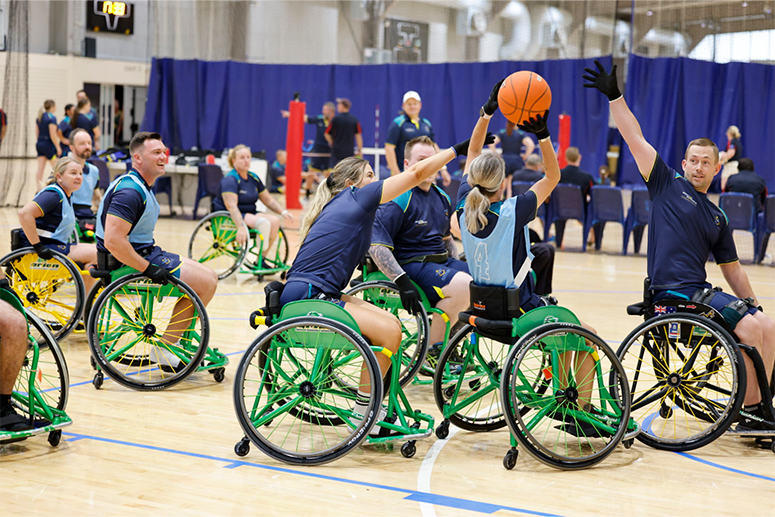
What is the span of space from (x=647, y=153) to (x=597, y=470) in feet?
4.39

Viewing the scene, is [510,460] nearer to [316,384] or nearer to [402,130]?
[316,384]

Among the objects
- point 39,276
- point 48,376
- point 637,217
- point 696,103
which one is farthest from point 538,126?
point 696,103

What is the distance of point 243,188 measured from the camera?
7820mm

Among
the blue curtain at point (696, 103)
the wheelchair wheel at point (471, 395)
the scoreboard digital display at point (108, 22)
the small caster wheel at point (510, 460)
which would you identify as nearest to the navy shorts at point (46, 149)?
the scoreboard digital display at point (108, 22)

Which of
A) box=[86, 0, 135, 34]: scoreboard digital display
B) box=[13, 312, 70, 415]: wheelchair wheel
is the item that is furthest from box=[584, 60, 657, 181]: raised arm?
box=[86, 0, 135, 34]: scoreboard digital display

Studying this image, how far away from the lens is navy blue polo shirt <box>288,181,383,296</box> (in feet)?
11.6

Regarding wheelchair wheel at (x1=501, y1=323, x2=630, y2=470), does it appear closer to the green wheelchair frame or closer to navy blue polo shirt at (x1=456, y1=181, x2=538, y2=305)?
navy blue polo shirt at (x1=456, y1=181, x2=538, y2=305)

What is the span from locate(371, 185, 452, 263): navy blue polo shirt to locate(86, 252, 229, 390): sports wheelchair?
1008mm

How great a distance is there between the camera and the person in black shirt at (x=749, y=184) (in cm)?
945

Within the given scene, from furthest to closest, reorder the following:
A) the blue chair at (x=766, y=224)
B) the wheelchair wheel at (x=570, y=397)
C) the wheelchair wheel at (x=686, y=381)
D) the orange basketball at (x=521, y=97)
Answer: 1. the blue chair at (x=766, y=224)
2. the orange basketball at (x=521, y=97)
3. the wheelchair wheel at (x=686, y=381)
4. the wheelchair wheel at (x=570, y=397)

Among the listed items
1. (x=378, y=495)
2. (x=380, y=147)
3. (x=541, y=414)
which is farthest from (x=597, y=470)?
(x=380, y=147)

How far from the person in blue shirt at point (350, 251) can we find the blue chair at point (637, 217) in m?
6.57

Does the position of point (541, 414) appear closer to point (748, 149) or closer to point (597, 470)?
point (597, 470)

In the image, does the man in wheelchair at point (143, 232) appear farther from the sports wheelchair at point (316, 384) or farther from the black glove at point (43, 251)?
the sports wheelchair at point (316, 384)
